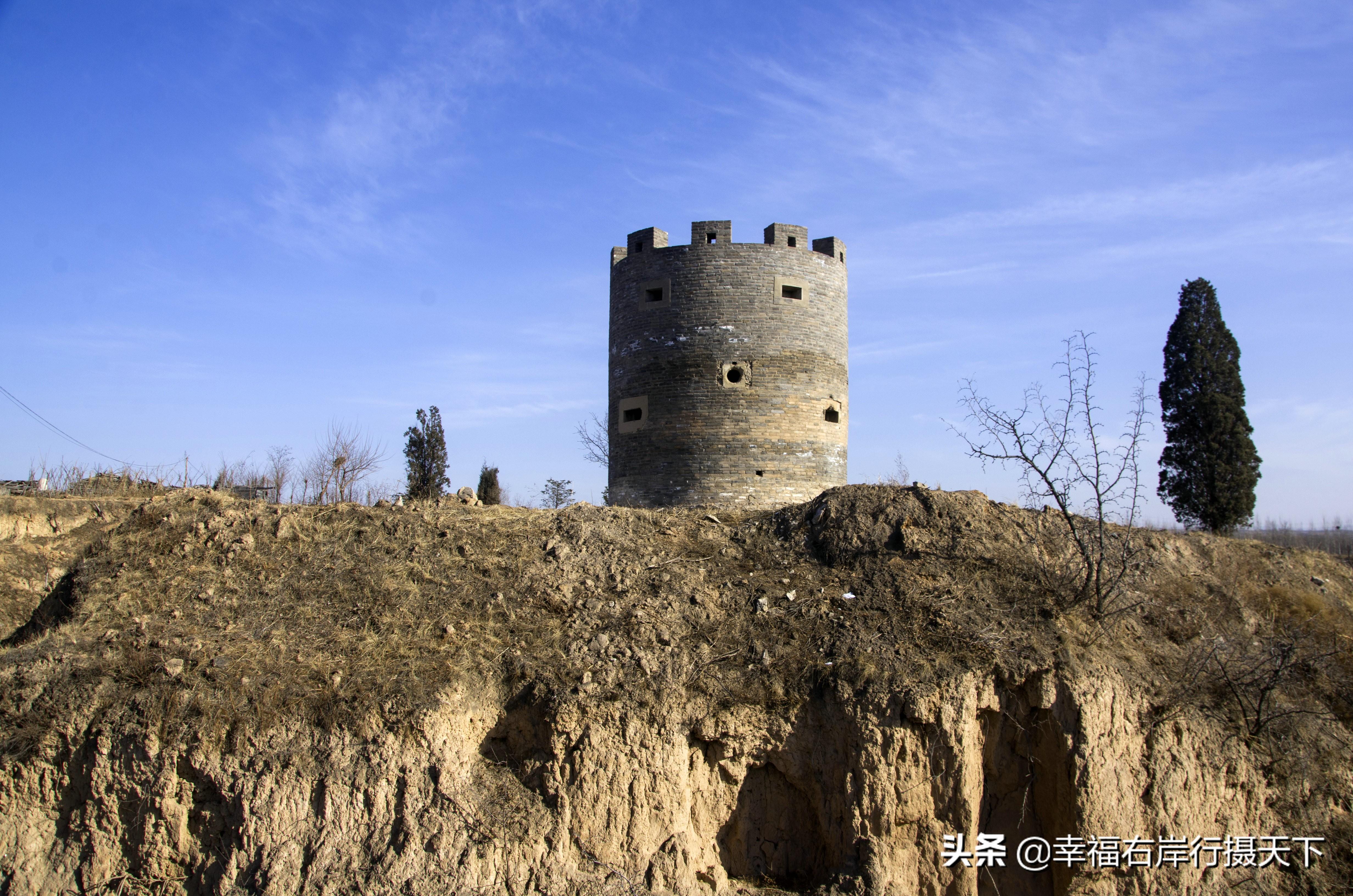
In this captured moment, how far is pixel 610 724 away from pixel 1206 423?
18.6 metres

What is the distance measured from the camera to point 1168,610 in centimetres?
997

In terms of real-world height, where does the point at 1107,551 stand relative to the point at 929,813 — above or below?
above

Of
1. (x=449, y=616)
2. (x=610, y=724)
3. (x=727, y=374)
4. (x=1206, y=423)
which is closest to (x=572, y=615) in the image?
(x=449, y=616)

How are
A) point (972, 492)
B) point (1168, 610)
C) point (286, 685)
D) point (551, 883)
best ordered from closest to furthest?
point (551, 883), point (286, 685), point (1168, 610), point (972, 492)

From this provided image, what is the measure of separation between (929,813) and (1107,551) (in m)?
4.65

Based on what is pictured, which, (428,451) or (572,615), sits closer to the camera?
(572,615)

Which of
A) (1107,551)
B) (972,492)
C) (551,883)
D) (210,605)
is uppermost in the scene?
(972,492)

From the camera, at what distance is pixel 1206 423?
20531 millimetres

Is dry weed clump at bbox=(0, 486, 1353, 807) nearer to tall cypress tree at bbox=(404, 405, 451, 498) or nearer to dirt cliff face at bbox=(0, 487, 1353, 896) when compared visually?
dirt cliff face at bbox=(0, 487, 1353, 896)

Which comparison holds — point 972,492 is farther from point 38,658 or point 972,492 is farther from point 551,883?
point 38,658

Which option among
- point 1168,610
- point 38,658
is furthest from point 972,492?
point 38,658

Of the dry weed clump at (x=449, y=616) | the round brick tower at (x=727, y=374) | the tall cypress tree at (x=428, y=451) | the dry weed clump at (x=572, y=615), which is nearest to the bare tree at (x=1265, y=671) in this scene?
the dry weed clump at (x=572, y=615)

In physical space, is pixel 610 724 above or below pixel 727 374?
below

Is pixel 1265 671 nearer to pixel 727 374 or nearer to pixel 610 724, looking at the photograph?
pixel 610 724
